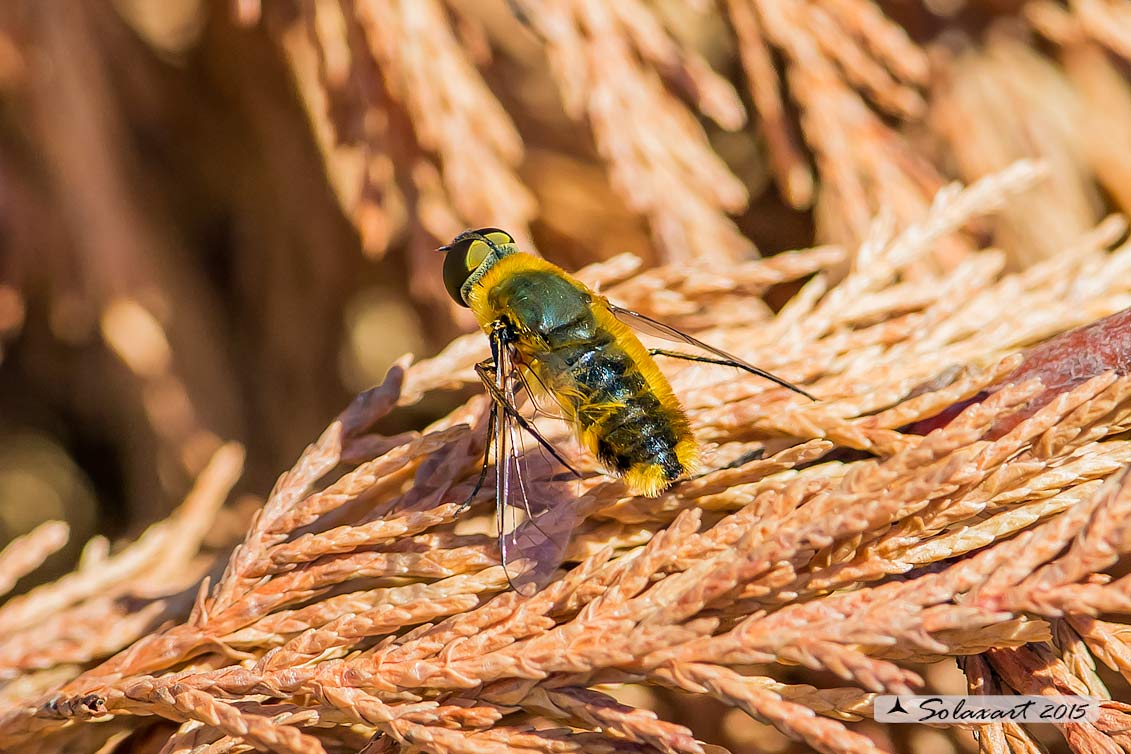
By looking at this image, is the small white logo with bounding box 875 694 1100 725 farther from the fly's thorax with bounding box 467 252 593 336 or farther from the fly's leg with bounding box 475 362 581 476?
the fly's thorax with bounding box 467 252 593 336

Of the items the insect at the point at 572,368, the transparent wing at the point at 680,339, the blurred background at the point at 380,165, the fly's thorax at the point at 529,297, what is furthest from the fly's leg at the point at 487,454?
the blurred background at the point at 380,165

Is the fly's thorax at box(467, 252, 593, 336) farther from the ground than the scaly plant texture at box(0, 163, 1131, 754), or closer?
farther from the ground

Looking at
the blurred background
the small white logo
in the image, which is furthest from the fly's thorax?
the small white logo

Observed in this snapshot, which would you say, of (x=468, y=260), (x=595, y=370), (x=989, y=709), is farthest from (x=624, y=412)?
(x=989, y=709)

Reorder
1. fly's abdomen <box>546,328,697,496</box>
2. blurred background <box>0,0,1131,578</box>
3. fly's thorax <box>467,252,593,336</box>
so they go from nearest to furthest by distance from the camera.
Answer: fly's abdomen <box>546,328,697,496</box> < fly's thorax <box>467,252,593,336</box> < blurred background <box>0,0,1131,578</box>

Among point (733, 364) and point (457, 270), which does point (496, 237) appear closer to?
point (457, 270)

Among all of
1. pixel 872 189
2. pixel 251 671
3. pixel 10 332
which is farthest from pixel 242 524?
pixel 872 189
